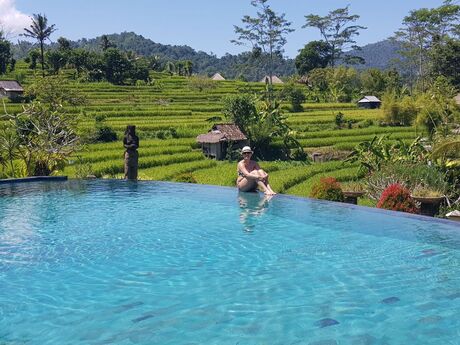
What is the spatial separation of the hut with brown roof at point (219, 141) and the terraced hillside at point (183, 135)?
2.96 ft

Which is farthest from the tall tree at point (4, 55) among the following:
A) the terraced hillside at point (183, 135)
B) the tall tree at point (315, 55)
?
the tall tree at point (315, 55)

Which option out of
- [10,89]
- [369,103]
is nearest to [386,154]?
[10,89]

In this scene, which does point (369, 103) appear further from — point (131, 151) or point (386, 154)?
point (131, 151)

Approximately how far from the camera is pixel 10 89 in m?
45.7

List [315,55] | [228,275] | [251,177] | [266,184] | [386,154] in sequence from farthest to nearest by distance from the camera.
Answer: [315,55], [386,154], [251,177], [266,184], [228,275]

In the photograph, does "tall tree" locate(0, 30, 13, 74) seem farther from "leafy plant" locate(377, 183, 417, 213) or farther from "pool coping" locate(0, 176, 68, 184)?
"leafy plant" locate(377, 183, 417, 213)

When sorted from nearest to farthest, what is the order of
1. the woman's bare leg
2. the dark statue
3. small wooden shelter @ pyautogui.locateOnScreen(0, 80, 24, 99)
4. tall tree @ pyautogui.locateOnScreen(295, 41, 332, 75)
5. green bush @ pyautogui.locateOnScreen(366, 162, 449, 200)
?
the woman's bare leg
green bush @ pyautogui.locateOnScreen(366, 162, 449, 200)
the dark statue
small wooden shelter @ pyautogui.locateOnScreen(0, 80, 24, 99)
tall tree @ pyautogui.locateOnScreen(295, 41, 332, 75)

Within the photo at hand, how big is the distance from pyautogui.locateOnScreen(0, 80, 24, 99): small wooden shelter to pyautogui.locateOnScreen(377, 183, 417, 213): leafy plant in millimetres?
39702

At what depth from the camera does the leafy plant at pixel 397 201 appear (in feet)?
39.5

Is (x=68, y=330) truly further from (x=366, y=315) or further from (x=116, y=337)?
(x=366, y=315)

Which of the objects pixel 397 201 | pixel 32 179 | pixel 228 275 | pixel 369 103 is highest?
pixel 369 103

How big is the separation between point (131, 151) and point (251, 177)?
16.0 feet

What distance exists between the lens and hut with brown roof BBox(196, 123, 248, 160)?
1088 inches

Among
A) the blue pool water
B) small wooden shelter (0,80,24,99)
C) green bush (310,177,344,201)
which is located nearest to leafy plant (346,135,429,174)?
green bush (310,177,344,201)
